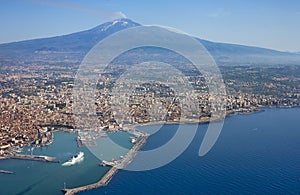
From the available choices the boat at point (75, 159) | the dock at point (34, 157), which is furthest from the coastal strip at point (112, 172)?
the dock at point (34, 157)

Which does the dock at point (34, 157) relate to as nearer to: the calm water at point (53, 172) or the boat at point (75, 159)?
the calm water at point (53, 172)

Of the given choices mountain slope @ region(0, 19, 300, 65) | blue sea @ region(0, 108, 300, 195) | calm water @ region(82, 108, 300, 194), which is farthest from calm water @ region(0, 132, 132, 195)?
mountain slope @ region(0, 19, 300, 65)

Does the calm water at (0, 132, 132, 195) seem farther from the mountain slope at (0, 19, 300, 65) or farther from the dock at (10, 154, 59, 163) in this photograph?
the mountain slope at (0, 19, 300, 65)

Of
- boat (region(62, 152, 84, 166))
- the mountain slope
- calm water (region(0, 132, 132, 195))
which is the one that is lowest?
calm water (region(0, 132, 132, 195))

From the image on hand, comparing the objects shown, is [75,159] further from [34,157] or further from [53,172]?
[34,157]

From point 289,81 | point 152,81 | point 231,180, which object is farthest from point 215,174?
point 289,81
